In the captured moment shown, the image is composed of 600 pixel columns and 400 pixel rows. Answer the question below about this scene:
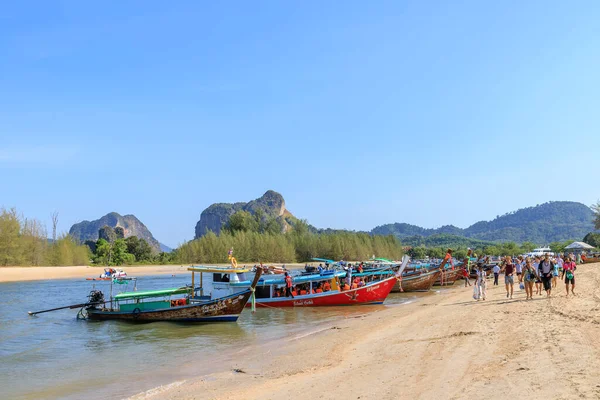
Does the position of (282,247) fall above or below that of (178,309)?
above

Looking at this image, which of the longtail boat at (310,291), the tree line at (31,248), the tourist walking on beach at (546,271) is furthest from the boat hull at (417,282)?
the tree line at (31,248)

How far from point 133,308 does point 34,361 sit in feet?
25.5

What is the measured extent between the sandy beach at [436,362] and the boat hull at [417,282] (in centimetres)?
1857

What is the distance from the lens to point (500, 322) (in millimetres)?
14109

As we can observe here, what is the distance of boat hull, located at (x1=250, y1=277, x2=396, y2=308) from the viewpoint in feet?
87.8

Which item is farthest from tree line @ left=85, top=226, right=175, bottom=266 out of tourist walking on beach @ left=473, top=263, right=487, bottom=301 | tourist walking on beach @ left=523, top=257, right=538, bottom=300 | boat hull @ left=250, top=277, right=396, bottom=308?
tourist walking on beach @ left=523, top=257, right=538, bottom=300

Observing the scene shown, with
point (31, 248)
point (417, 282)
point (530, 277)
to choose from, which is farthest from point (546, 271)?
point (31, 248)

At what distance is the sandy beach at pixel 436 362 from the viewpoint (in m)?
7.64

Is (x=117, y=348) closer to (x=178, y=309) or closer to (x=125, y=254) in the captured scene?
(x=178, y=309)

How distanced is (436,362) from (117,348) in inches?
466

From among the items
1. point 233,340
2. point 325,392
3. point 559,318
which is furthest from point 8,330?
point 559,318

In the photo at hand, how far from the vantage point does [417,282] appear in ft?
118

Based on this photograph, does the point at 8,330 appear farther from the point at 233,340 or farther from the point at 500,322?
the point at 500,322

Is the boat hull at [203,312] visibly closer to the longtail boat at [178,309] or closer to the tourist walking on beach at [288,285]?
the longtail boat at [178,309]
